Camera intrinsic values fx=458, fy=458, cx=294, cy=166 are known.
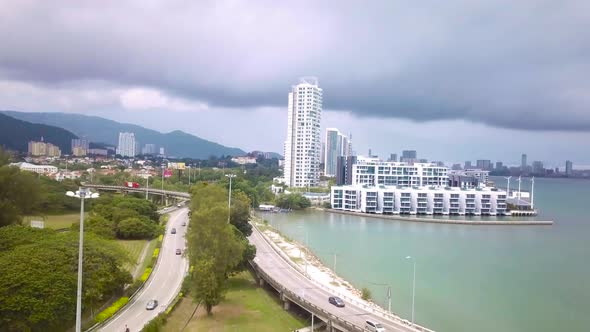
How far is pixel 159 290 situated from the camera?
19562mm

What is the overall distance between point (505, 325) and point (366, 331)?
833cm

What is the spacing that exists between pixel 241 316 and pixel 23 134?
502 feet

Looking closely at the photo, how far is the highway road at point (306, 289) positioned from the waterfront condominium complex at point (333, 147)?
94632 mm

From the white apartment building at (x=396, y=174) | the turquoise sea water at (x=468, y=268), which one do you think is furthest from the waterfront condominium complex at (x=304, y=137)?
the turquoise sea water at (x=468, y=268)

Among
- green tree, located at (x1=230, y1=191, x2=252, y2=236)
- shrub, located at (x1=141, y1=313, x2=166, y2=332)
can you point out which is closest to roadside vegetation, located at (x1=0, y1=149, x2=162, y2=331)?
shrub, located at (x1=141, y1=313, x2=166, y2=332)

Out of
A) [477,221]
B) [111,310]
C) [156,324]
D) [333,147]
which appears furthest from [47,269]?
[333,147]

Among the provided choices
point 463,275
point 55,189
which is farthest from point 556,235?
point 55,189

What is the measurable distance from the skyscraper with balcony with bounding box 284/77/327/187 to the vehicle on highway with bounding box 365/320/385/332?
66300 mm

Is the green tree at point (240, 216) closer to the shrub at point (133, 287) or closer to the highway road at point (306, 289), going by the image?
the highway road at point (306, 289)

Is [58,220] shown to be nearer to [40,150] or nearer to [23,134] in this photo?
[40,150]

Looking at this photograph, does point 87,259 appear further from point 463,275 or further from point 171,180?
point 171,180

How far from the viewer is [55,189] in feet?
136

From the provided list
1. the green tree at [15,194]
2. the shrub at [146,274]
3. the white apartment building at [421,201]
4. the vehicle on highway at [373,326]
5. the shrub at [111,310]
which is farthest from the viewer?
the white apartment building at [421,201]

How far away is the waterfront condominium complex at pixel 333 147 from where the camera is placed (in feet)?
408
